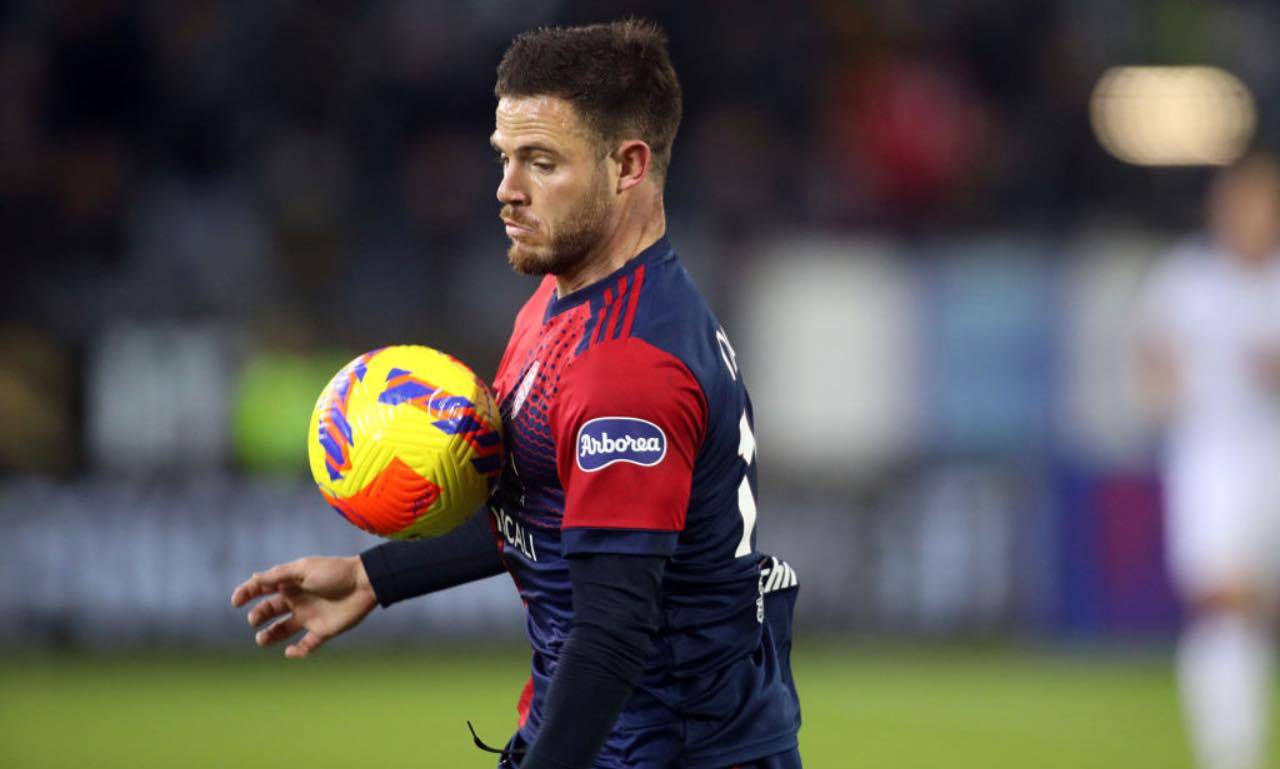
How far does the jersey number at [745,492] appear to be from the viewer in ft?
11.1

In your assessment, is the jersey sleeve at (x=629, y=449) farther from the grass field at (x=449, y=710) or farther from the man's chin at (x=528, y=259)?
the grass field at (x=449, y=710)

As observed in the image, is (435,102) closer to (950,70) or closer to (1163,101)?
(950,70)

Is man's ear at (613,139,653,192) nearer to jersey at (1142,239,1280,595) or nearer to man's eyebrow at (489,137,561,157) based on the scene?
man's eyebrow at (489,137,561,157)

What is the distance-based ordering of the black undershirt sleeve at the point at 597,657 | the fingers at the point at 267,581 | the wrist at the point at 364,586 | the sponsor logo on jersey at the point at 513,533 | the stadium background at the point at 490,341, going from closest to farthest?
the black undershirt sleeve at the point at 597,657 < the sponsor logo on jersey at the point at 513,533 < the fingers at the point at 267,581 < the wrist at the point at 364,586 < the stadium background at the point at 490,341

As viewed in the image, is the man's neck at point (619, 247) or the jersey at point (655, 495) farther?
the man's neck at point (619, 247)

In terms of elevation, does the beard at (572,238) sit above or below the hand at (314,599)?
above

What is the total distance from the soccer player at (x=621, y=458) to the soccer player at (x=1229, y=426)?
→ 5.11 m

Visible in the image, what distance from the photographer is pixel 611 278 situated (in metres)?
3.35

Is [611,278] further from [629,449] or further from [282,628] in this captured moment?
[282,628]

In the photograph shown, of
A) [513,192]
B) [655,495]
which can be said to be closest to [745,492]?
[655,495]

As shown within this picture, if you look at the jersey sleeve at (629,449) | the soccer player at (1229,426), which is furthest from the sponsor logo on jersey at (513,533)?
the soccer player at (1229,426)

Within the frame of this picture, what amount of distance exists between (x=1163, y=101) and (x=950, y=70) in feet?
6.82

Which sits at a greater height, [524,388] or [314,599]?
[524,388]

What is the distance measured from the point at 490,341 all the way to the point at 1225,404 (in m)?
4.33
